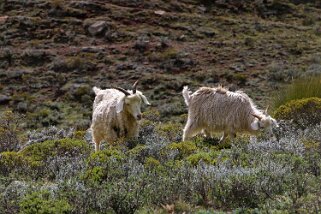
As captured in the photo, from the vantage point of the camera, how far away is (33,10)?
123 feet

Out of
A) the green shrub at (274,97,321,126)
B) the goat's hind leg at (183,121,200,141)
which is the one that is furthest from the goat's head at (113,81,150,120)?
the green shrub at (274,97,321,126)

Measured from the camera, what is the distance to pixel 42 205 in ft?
17.4

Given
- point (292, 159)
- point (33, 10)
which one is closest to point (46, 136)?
point (292, 159)

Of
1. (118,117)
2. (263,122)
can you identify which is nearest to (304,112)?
(263,122)

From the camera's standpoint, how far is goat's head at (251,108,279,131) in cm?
999

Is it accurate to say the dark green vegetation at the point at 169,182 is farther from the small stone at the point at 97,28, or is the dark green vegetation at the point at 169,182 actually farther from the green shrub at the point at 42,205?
the small stone at the point at 97,28

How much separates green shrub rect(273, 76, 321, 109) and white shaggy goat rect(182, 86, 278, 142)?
288cm

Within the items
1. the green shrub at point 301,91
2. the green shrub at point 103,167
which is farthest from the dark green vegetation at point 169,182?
the green shrub at point 301,91

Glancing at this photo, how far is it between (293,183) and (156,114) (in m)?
9.61

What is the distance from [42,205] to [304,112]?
23.7ft

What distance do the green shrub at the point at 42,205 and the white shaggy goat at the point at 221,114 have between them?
5451mm

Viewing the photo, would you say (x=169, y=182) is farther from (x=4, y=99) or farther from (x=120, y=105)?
(x=4, y=99)

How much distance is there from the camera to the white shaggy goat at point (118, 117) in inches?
379

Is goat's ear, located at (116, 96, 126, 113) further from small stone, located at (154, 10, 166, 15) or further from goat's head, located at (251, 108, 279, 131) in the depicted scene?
small stone, located at (154, 10, 166, 15)
